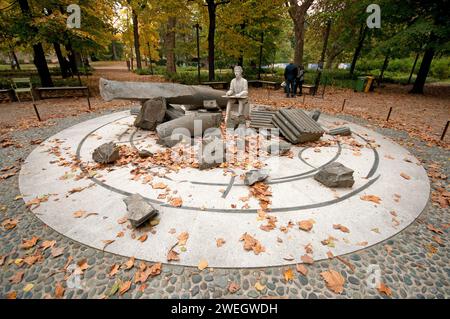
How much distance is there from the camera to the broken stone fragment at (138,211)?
3.12 meters

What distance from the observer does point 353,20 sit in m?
16.8

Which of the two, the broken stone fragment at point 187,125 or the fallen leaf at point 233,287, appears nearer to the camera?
the fallen leaf at point 233,287

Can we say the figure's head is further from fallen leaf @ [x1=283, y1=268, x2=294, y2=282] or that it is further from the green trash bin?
the green trash bin

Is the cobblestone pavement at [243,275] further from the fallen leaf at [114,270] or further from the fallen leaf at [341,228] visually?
the fallen leaf at [341,228]

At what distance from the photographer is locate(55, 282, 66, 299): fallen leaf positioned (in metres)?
2.33

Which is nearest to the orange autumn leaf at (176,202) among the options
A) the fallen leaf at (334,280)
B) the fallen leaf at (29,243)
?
the fallen leaf at (29,243)

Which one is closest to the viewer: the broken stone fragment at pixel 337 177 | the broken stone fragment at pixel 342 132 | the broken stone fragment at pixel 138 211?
the broken stone fragment at pixel 138 211

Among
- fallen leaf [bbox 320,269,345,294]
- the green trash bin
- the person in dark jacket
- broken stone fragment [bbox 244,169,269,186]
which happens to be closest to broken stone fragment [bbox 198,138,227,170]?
broken stone fragment [bbox 244,169,269,186]

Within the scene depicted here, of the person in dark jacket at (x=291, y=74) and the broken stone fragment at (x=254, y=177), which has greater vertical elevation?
the person in dark jacket at (x=291, y=74)

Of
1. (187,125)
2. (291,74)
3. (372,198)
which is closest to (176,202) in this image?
(187,125)

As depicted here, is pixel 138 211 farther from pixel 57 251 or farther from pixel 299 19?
pixel 299 19

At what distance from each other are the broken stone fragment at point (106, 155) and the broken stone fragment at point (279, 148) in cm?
368

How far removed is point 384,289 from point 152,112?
6.69 metres

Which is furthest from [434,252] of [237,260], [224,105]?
[224,105]
